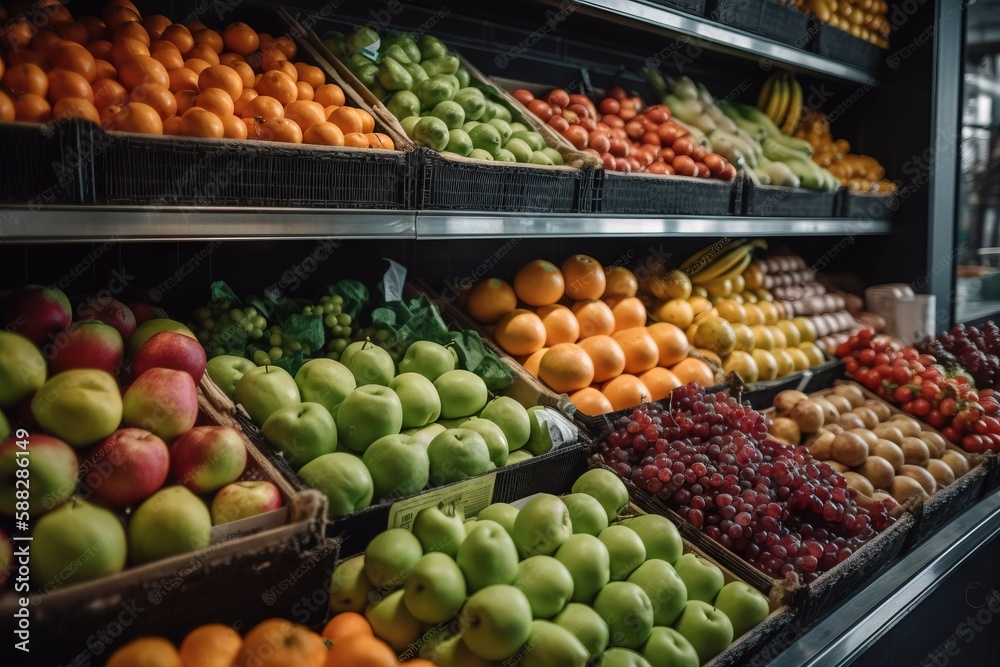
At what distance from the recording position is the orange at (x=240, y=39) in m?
1.79

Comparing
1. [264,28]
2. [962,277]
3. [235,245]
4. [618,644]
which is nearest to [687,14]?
[264,28]

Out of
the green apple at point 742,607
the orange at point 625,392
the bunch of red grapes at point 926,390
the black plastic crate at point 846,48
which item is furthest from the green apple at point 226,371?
the black plastic crate at point 846,48

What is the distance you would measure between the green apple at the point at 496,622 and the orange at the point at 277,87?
3.50 feet

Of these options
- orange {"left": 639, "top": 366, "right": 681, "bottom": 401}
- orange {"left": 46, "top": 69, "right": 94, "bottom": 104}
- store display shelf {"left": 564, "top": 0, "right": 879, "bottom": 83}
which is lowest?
orange {"left": 639, "top": 366, "right": 681, "bottom": 401}

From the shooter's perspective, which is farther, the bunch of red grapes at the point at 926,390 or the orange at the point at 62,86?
the bunch of red grapes at the point at 926,390

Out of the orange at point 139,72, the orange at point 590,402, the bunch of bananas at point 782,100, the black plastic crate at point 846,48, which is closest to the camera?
the orange at point 139,72

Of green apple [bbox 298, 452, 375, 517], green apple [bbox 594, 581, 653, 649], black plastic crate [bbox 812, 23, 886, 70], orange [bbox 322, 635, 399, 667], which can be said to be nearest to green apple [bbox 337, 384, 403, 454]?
green apple [bbox 298, 452, 375, 517]

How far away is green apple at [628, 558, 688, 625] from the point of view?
1.38m

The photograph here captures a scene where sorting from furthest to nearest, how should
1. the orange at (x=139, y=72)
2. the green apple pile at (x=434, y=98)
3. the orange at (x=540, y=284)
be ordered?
the orange at (x=540, y=284) → the green apple pile at (x=434, y=98) → the orange at (x=139, y=72)

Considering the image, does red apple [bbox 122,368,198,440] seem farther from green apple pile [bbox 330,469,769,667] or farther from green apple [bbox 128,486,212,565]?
green apple pile [bbox 330,469,769,667]

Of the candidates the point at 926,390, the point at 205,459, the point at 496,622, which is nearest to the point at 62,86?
the point at 205,459

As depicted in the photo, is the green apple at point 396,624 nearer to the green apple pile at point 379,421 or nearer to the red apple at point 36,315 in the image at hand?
the green apple pile at point 379,421

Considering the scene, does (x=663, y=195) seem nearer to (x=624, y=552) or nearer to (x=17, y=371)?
(x=624, y=552)

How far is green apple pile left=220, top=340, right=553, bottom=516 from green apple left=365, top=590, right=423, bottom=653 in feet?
0.66
